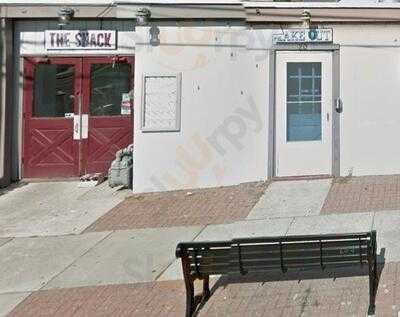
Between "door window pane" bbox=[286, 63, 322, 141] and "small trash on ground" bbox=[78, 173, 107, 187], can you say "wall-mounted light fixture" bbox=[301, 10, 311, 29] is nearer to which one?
"door window pane" bbox=[286, 63, 322, 141]

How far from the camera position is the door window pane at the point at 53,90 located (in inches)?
451

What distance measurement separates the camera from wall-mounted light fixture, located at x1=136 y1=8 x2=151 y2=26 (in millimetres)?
9945

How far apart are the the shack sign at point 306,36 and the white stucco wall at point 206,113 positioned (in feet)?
1.70

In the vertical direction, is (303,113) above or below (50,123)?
above

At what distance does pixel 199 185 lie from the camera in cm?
1004

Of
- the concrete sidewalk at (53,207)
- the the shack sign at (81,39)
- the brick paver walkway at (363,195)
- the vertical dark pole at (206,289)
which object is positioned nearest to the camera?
the vertical dark pole at (206,289)

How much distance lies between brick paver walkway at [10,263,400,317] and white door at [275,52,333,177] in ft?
14.7

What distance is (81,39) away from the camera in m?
11.2

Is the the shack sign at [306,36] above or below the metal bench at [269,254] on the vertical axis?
above

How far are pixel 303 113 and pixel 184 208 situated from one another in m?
3.06

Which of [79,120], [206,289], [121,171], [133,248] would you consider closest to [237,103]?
[121,171]

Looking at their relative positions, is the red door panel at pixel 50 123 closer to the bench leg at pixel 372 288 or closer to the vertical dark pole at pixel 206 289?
the vertical dark pole at pixel 206 289

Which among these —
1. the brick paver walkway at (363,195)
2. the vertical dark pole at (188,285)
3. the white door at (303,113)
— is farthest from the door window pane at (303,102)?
the vertical dark pole at (188,285)

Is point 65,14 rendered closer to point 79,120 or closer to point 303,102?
point 79,120
